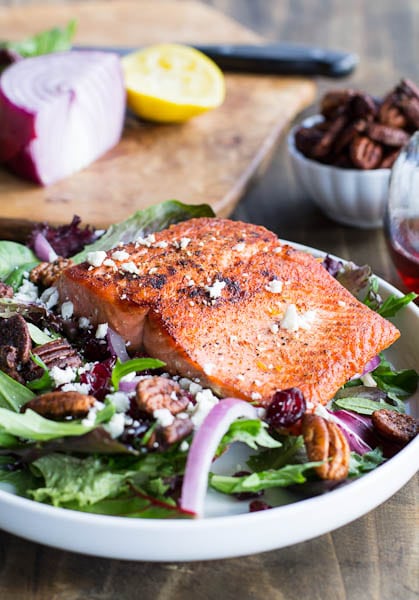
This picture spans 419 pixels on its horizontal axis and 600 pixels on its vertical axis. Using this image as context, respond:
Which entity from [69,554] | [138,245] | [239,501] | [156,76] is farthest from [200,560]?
[156,76]

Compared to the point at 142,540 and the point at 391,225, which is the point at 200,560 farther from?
the point at 391,225

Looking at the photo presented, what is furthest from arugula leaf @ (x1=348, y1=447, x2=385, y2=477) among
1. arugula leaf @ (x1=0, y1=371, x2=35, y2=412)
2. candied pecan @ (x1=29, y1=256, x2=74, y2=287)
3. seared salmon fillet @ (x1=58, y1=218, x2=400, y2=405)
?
candied pecan @ (x1=29, y1=256, x2=74, y2=287)

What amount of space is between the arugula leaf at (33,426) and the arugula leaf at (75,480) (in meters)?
0.08

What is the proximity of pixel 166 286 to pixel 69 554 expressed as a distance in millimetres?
951

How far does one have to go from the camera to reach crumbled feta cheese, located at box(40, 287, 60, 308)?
122 inches

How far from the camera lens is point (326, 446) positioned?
239 centimetres

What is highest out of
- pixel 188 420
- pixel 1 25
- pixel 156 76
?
pixel 188 420

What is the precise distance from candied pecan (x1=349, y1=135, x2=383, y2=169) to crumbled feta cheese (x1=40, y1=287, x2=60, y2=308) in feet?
6.36

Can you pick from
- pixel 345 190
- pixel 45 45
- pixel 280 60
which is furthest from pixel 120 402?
pixel 280 60

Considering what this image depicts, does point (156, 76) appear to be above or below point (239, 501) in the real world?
below

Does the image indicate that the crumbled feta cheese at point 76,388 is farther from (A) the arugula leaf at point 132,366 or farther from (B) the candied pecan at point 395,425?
(B) the candied pecan at point 395,425

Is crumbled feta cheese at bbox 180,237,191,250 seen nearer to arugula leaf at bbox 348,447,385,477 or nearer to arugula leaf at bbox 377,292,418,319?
arugula leaf at bbox 377,292,418,319

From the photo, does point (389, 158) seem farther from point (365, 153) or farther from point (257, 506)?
point (257, 506)

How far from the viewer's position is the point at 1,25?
6.76 meters
